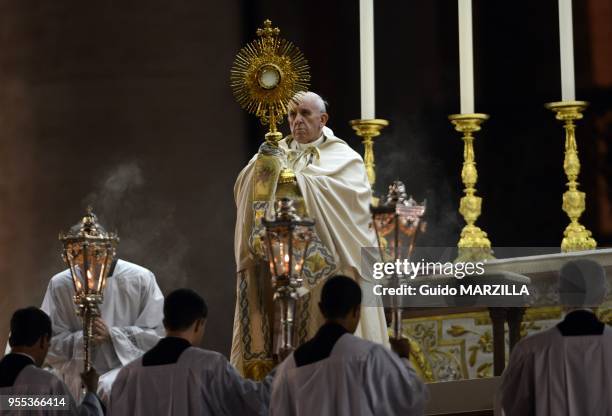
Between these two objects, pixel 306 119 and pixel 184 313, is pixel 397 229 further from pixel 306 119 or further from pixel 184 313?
pixel 306 119

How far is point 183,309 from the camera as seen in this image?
24.2ft

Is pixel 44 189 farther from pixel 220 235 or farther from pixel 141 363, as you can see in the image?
pixel 141 363

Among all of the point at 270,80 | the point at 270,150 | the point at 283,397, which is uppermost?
the point at 270,80

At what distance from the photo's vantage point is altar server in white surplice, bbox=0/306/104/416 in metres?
7.66

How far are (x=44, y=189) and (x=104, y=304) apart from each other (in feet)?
7.02

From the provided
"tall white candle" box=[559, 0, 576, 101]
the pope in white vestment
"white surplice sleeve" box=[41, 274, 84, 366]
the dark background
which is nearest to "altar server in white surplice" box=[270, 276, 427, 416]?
the pope in white vestment

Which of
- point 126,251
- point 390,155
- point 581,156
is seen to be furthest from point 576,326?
point 126,251

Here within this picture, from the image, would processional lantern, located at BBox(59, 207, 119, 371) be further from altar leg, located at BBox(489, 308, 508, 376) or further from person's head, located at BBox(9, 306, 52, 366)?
altar leg, located at BBox(489, 308, 508, 376)

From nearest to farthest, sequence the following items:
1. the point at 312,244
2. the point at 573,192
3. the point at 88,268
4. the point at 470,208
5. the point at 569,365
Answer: the point at 569,365 < the point at 88,268 < the point at 312,244 < the point at 573,192 < the point at 470,208

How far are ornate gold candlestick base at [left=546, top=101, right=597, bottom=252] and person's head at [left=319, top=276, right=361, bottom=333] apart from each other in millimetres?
2543

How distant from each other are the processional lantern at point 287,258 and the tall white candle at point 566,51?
231 cm

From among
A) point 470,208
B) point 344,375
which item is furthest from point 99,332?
point 344,375

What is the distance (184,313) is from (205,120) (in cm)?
451

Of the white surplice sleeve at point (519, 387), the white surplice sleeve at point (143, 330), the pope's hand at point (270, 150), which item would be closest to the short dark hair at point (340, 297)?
the white surplice sleeve at point (519, 387)
